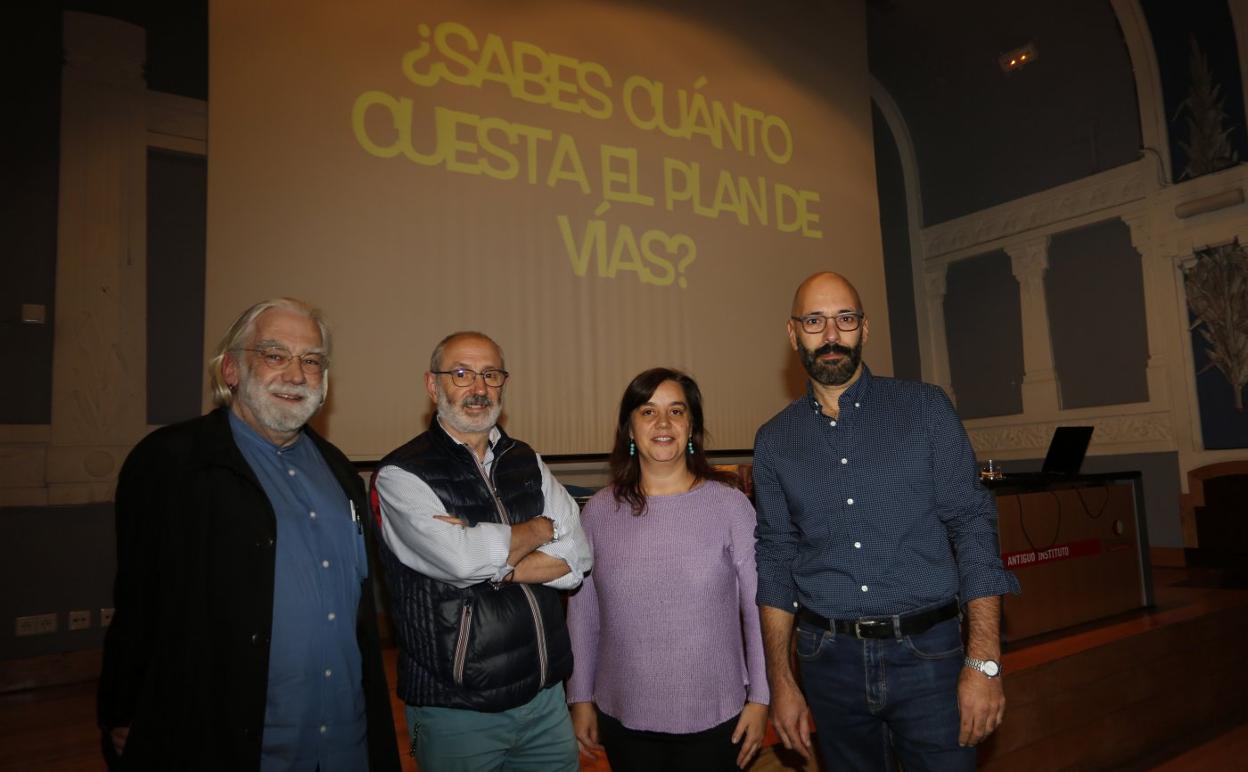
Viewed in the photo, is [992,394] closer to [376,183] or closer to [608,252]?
[608,252]

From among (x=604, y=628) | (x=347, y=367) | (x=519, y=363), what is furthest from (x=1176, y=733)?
(x=347, y=367)

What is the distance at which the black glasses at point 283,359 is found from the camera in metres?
1.59

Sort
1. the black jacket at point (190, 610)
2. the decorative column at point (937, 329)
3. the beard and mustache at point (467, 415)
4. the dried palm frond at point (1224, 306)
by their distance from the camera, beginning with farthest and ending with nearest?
the decorative column at point (937, 329), the dried palm frond at point (1224, 306), the beard and mustache at point (467, 415), the black jacket at point (190, 610)

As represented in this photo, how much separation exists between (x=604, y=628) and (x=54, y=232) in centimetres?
460

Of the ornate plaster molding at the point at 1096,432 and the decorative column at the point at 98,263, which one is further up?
the decorative column at the point at 98,263

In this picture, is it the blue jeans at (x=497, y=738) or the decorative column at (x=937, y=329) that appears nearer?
the blue jeans at (x=497, y=738)

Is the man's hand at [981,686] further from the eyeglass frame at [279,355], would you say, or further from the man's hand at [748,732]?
the eyeglass frame at [279,355]

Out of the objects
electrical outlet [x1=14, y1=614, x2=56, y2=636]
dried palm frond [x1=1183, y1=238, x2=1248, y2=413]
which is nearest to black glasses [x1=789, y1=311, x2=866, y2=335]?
electrical outlet [x1=14, y1=614, x2=56, y2=636]

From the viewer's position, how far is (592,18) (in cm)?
524

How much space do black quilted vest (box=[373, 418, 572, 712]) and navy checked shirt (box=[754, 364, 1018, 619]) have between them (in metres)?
0.53

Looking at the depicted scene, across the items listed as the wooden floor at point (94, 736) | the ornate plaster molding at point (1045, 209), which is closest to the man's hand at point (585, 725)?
the wooden floor at point (94, 736)

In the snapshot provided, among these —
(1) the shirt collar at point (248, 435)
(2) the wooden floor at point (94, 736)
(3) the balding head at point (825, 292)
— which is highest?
(3) the balding head at point (825, 292)

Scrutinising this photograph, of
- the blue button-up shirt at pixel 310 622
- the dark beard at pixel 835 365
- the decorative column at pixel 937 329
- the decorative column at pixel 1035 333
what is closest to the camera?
the blue button-up shirt at pixel 310 622

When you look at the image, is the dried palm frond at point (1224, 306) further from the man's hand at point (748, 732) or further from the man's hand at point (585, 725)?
the man's hand at point (585, 725)
